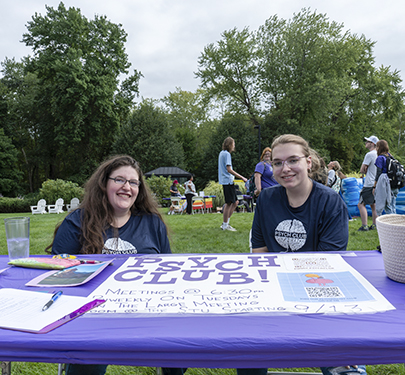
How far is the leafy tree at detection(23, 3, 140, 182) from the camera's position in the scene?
901 inches

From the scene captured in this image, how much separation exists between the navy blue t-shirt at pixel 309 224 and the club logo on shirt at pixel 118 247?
79cm

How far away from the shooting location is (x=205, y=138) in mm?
37188

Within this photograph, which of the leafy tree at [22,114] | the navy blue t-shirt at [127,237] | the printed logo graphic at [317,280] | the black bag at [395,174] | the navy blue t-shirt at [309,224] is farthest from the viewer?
the leafy tree at [22,114]

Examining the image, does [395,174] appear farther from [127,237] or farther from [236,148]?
[236,148]

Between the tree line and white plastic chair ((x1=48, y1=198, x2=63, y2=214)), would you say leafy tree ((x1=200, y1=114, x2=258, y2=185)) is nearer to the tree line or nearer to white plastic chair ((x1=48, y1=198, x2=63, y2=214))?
the tree line

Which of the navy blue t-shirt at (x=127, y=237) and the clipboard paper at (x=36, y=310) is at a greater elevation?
the navy blue t-shirt at (x=127, y=237)

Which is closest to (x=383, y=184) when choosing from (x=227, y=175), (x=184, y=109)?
(x=227, y=175)

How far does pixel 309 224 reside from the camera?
6.04 ft

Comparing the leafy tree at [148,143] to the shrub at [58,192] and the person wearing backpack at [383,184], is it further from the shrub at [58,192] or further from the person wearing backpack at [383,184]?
the person wearing backpack at [383,184]

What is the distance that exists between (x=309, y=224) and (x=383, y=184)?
15.7 ft

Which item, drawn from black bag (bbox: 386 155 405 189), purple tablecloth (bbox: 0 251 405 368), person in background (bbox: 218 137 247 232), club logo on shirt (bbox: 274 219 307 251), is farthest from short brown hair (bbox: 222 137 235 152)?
purple tablecloth (bbox: 0 251 405 368)

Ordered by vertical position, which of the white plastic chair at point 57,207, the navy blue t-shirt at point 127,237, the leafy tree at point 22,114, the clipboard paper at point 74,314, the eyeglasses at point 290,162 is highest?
the leafy tree at point 22,114

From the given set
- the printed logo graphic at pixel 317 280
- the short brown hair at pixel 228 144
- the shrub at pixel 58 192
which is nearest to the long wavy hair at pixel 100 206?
the printed logo graphic at pixel 317 280

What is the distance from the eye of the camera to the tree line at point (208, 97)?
23781 mm
